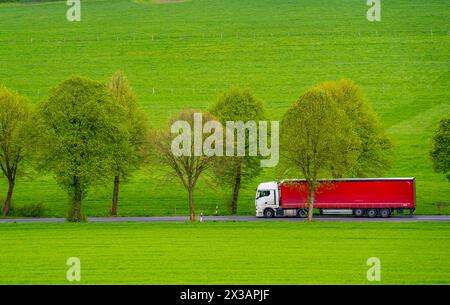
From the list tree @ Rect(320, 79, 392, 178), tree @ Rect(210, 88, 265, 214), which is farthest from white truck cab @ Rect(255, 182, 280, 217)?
tree @ Rect(320, 79, 392, 178)

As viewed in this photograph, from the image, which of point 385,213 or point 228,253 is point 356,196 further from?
point 228,253

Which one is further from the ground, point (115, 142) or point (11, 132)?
point (11, 132)

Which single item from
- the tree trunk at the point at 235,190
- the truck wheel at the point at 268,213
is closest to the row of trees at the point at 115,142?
the tree trunk at the point at 235,190

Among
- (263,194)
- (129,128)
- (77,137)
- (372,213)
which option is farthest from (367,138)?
Answer: (77,137)

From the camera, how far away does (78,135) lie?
7500cm

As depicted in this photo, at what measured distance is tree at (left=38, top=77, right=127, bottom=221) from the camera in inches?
2918

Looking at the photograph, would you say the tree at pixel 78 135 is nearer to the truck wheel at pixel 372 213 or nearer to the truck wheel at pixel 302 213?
the truck wheel at pixel 302 213

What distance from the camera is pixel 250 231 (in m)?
63.5

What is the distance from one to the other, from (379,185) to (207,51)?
74.3 metres

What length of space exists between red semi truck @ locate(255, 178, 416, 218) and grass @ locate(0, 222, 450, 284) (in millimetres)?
14000

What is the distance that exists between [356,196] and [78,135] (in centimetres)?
2745
